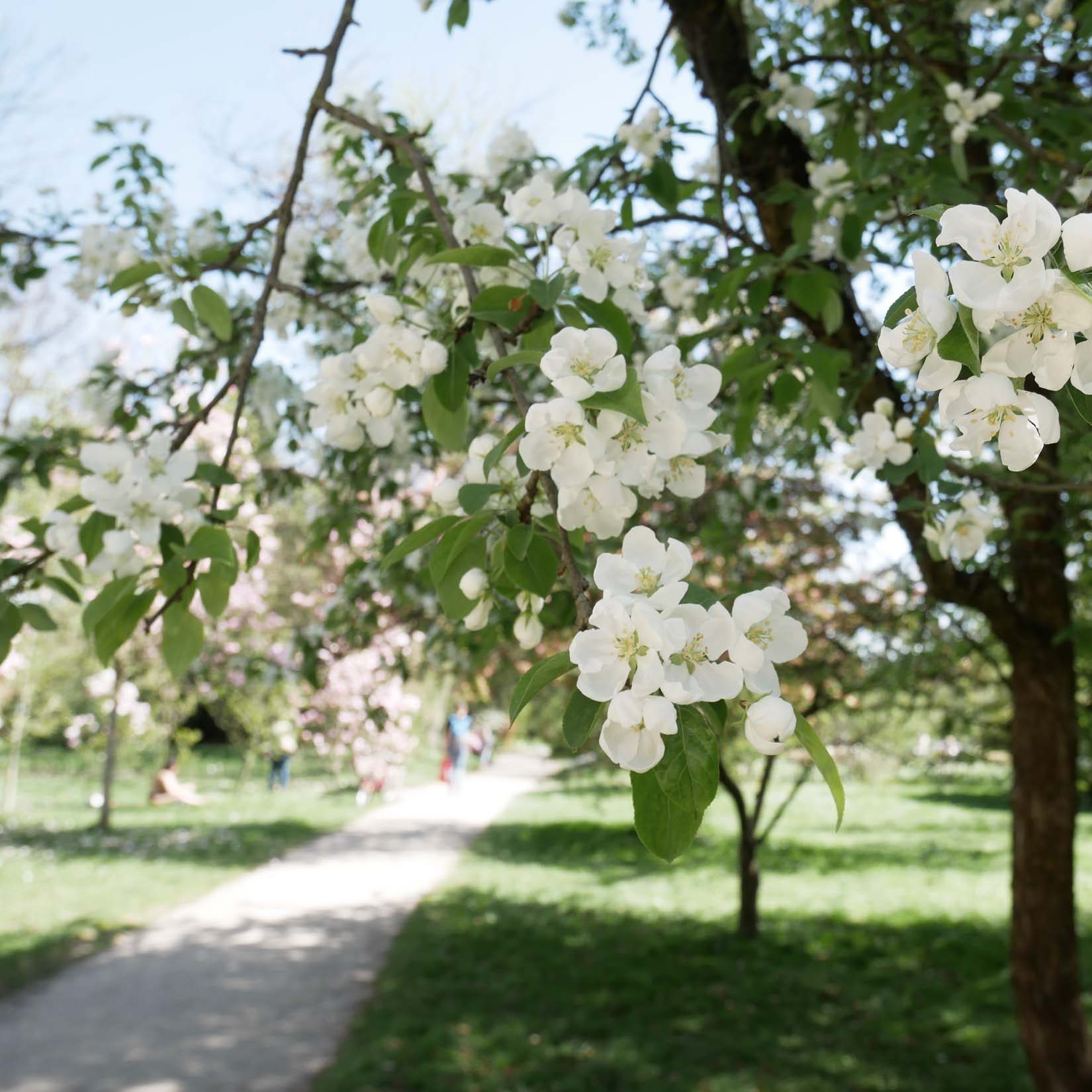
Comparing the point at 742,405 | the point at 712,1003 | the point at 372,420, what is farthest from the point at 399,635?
the point at 372,420

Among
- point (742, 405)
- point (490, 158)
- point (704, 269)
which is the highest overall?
point (490, 158)

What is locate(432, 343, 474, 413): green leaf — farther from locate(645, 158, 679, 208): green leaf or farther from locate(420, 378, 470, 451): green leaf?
locate(645, 158, 679, 208): green leaf

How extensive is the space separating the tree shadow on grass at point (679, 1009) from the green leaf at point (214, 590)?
10.5 ft

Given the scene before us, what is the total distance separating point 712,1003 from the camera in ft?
16.1

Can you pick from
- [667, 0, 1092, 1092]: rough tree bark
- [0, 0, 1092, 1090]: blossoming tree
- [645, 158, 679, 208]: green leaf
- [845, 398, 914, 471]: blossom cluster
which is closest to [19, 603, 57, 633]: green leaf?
[0, 0, 1092, 1090]: blossoming tree

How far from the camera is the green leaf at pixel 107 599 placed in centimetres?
127

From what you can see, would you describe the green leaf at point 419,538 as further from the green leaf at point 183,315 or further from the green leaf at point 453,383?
the green leaf at point 183,315

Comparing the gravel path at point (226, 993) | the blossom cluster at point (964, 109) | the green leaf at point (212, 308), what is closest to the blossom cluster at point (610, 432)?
the green leaf at point (212, 308)

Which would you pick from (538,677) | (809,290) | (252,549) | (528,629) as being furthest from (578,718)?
(809,290)

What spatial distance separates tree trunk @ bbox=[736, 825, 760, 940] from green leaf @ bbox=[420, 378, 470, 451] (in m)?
5.12

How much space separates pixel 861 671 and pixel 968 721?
722 millimetres

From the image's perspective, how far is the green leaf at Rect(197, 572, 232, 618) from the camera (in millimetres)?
1280

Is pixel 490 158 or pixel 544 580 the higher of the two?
pixel 490 158

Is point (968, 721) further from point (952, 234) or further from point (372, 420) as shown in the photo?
point (952, 234)
